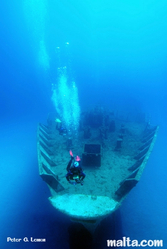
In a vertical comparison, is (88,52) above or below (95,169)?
above

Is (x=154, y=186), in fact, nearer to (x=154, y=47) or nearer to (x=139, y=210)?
(x=139, y=210)

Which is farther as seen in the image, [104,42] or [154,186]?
[104,42]

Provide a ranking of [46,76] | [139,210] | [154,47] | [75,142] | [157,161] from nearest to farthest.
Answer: [139,210] < [75,142] < [157,161] < [154,47] < [46,76]

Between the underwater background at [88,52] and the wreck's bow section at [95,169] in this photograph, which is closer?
the wreck's bow section at [95,169]

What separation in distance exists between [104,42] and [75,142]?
115774mm

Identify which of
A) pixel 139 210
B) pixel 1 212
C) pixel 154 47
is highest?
pixel 154 47

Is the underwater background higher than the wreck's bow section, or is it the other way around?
the underwater background

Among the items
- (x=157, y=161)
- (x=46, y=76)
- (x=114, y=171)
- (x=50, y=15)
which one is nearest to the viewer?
(x=114, y=171)

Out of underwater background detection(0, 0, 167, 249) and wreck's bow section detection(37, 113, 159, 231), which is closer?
wreck's bow section detection(37, 113, 159, 231)

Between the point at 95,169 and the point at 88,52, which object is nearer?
the point at 95,169

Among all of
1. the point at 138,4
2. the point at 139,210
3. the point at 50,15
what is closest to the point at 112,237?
the point at 139,210

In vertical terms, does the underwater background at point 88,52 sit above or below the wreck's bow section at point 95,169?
above

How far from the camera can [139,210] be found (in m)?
8.73

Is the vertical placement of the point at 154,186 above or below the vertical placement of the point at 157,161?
below
